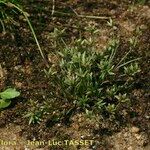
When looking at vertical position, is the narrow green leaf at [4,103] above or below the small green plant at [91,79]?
below

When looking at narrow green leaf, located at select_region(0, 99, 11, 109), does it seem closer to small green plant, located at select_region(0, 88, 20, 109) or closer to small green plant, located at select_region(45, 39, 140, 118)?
small green plant, located at select_region(0, 88, 20, 109)

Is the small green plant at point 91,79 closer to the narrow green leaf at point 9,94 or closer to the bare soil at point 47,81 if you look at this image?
the bare soil at point 47,81

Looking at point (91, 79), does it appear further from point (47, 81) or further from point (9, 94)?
point (9, 94)

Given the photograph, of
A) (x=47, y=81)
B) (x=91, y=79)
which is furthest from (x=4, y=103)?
(x=91, y=79)

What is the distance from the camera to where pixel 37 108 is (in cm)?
311

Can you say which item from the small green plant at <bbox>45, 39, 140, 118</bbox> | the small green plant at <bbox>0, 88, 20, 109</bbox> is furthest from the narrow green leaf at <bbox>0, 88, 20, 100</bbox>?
the small green plant at <bbox>45, 39, 140, 118</bbox>

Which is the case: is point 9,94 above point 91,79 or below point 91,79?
below

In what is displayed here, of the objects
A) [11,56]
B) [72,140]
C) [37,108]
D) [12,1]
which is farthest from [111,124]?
[12,1]

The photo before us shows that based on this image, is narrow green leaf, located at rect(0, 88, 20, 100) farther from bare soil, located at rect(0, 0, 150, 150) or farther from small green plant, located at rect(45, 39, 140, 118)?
small green plant, located at rect(45, 39, 140, 118)

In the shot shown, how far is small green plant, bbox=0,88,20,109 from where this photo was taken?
10.2ft

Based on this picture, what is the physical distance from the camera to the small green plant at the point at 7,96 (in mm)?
3123

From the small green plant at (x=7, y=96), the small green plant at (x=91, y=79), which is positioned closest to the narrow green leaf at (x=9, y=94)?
the small green plant at (x=7, y=96)

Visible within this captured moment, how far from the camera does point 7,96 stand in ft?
10.2

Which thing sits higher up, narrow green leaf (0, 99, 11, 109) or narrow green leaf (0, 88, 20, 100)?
narrow green leaf (0, 88, 20, 100)
